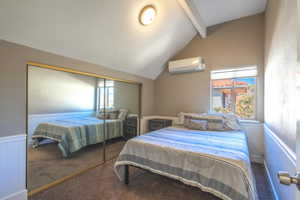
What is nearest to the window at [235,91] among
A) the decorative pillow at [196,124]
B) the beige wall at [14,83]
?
the decorative pillow at [196,124]

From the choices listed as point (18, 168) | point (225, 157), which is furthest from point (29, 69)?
point (225, 157)

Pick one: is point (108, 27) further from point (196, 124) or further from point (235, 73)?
point (235, 73)

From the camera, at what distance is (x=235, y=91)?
10.8 ft

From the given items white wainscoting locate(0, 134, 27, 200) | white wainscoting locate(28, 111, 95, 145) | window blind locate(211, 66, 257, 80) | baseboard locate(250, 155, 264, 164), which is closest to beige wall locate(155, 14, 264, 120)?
window blind locate(211, 66, 257, 80)

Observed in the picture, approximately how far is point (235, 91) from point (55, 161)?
3980 mm

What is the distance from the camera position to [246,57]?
3117mm

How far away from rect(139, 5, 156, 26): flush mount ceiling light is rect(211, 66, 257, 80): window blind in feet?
Result: 6.58

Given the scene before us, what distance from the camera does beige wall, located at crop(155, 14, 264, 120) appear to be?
3.02 m

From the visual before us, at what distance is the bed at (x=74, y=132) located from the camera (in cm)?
223

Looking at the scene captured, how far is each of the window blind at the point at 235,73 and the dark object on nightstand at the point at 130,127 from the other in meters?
2.35

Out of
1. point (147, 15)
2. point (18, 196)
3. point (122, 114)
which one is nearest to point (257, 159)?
point (122, 114)

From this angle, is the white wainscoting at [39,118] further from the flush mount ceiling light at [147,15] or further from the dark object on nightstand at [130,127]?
the flush mount ceiling light at [147,15]

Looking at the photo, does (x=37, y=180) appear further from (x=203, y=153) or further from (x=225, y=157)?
(x=225, y=157)

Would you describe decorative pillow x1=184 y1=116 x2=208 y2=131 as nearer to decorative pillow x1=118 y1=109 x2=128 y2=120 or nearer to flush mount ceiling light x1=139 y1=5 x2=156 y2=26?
decorative pillow x1=118 y1=109 x2=128 y2=120
